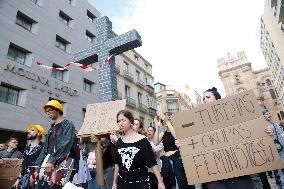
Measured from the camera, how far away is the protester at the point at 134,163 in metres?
3.05

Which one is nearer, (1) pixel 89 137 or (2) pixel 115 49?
(1) pixel 89 137

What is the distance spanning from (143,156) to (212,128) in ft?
3.50

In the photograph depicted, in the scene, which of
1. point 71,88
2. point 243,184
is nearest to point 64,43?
point 71,88

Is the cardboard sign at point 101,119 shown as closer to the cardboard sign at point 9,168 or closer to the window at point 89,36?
the cardboard sign at point 9,168

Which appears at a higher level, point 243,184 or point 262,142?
point 262,142

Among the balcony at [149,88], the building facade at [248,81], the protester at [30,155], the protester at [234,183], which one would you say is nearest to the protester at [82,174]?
the protester at [30,155]

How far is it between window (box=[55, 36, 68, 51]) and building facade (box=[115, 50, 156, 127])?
7530 millimetres

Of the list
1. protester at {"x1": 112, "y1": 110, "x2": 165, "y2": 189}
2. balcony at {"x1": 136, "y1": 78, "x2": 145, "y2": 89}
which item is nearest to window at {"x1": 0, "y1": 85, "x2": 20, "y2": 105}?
protester at {"x1": 112, "y1": 110, "x2": 165, "y2": 189}

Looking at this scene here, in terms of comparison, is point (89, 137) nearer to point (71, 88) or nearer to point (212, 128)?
point (212, 128)

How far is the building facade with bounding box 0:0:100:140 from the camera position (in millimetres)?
14703

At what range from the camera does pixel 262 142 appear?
318cm

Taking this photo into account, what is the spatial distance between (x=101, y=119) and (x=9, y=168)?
2689 mm

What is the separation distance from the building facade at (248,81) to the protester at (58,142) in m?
59.1

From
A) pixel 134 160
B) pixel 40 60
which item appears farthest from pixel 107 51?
pixel 40 60
